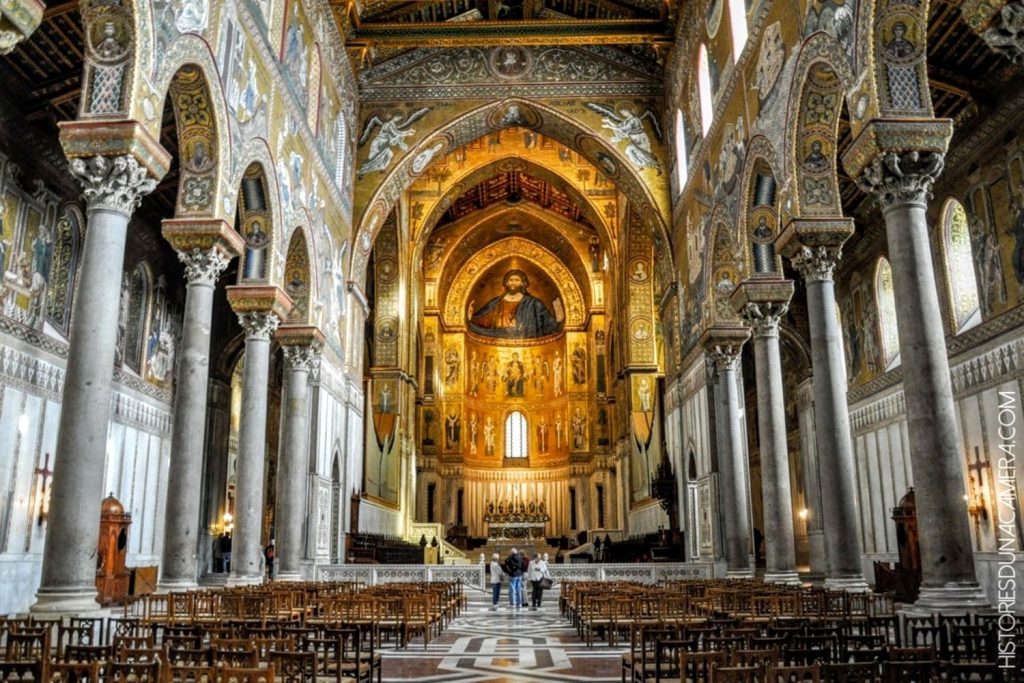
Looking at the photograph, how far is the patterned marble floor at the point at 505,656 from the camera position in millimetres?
8881

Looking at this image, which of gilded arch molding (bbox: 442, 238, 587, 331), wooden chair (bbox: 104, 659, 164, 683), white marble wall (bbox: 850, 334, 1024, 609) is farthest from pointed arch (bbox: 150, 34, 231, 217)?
gilded arch molding (bbox: 442, 238, 587, 331)

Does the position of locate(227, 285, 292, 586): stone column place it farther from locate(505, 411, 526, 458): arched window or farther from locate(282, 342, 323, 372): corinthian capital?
locate(505, 411, 526, 458): arched window

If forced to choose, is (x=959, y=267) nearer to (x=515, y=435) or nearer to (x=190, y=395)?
(x=190, y=395)

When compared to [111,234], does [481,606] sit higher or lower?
lower

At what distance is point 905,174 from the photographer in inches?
420

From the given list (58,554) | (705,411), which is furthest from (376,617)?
(705,411)

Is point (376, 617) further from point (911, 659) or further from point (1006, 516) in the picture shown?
point (1006, 516)

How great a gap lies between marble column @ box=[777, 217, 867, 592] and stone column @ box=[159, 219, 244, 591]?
31.9 feet

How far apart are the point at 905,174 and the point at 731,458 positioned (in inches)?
418

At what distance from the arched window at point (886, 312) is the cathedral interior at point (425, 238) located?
0.11 m

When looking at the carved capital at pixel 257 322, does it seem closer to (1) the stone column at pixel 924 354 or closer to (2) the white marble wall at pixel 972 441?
(1) the stone column at pixel 924 354

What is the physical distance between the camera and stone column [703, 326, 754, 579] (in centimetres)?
1959

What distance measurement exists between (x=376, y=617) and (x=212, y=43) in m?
9.43

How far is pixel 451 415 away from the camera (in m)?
45.6
